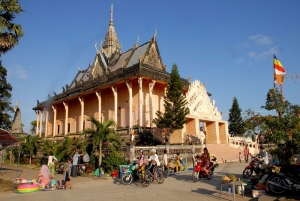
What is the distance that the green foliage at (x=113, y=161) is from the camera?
1302 cm

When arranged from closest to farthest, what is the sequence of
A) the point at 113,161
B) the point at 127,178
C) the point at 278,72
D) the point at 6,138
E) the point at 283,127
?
the point at 283,127 → the point at 127,178 → the point at 6,138 → the point at 278,72 → the point at 113,161

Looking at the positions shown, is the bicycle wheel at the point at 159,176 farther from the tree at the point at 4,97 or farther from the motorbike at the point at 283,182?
the tree at the point at 4,97

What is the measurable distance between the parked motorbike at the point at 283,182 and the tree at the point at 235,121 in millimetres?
32705

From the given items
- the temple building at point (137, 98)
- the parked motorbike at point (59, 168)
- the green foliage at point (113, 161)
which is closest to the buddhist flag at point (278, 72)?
the green foliage at point (113, 161)

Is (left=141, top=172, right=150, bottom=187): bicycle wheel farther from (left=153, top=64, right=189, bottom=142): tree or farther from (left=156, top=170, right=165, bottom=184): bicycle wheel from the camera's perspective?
(left=153, top=64, right=189, bottom=142): tree

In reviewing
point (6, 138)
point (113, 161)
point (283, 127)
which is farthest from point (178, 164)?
point (6, 138)

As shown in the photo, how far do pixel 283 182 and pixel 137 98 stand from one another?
57.1ft

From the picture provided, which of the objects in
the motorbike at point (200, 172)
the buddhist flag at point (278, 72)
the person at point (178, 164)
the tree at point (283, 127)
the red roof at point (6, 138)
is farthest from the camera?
the person at point (178, 164)

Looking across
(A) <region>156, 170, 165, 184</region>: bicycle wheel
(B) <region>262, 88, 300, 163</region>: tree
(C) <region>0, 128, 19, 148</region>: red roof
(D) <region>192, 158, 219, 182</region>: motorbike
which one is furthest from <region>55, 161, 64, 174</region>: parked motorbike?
(B) <region>262, 88, 300, 163</region>: tree

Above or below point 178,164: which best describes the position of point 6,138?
above

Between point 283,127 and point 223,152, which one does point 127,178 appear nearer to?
point 283,127

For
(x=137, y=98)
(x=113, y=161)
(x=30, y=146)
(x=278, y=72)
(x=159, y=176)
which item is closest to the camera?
(x=159, y=176)

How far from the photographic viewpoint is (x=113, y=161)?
13.0 metres

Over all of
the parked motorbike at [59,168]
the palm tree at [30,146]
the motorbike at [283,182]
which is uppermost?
the palm tree at [30,146]
